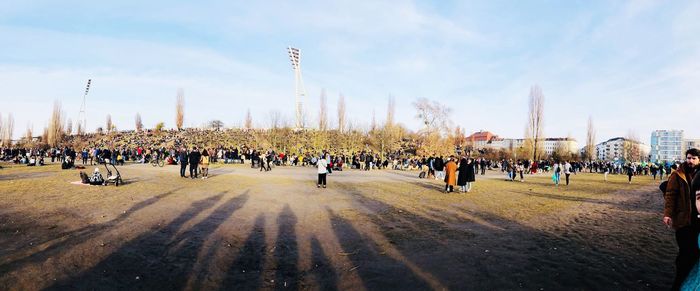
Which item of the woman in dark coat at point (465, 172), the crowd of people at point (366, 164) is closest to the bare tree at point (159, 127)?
the crowd of people at point (366, 164)

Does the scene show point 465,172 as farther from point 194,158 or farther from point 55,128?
point 55,128

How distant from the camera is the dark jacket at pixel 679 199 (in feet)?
13.9

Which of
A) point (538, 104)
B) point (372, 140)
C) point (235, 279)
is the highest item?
point (538, 104)

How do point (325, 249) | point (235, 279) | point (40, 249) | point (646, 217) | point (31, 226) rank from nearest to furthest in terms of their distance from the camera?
point (235, 279) < point (40, 249) < point (325, 249) < point (31, 226) < point (646, 217)

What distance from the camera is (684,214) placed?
4.27 metres

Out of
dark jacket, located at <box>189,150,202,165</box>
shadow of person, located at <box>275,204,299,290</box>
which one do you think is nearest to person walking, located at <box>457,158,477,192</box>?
shadow of person, located at <box>275,204,299,290</box>

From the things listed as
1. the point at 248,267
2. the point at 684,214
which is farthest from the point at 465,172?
the point at 248,267

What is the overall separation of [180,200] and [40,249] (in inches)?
203

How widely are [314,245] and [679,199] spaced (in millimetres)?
5368

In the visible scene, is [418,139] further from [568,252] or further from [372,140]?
[568,252]

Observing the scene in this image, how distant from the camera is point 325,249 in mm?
6273

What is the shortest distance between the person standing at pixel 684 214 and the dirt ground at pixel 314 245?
28.5 inches

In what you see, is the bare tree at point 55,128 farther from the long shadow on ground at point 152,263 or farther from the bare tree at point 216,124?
the long shadow on ground at point 152,263

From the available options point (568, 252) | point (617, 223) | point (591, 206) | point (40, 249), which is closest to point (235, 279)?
point (40, 249)
